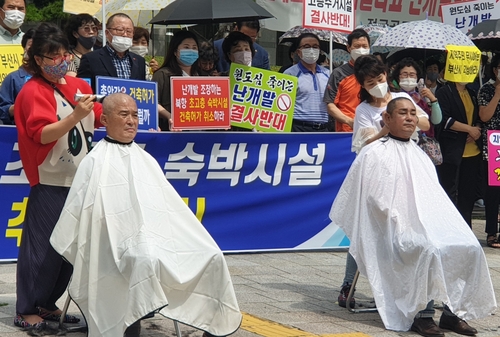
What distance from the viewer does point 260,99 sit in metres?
9.16

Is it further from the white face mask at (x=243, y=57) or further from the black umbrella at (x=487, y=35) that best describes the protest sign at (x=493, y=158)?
the white face mask at (x=243, y=57)

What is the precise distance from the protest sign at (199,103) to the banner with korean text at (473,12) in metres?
4.79

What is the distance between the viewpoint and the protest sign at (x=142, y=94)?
8.14 meters

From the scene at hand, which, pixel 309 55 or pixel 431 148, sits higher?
pixel 309 55

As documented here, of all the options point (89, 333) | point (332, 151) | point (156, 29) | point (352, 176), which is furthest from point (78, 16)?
point (156, 29)

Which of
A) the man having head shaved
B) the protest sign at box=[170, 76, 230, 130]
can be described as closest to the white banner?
the protest sign at box=[170, 76, 230, 130]

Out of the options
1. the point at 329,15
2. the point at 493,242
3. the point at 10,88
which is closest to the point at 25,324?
the point at 10,88

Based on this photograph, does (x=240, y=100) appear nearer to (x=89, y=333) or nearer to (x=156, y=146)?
(x=156, y=146)

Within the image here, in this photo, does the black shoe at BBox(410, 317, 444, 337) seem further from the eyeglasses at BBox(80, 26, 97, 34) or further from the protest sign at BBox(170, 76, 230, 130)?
the eyeglasses at BBox(80, 26, 97, 34)

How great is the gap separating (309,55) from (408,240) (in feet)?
12.6

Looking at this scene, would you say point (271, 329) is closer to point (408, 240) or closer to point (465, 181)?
point (408, 240)

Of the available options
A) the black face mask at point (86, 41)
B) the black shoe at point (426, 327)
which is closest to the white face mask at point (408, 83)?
the black shoe at point (426, 327)

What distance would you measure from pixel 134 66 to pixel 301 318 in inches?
132

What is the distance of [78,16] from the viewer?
373 inches
